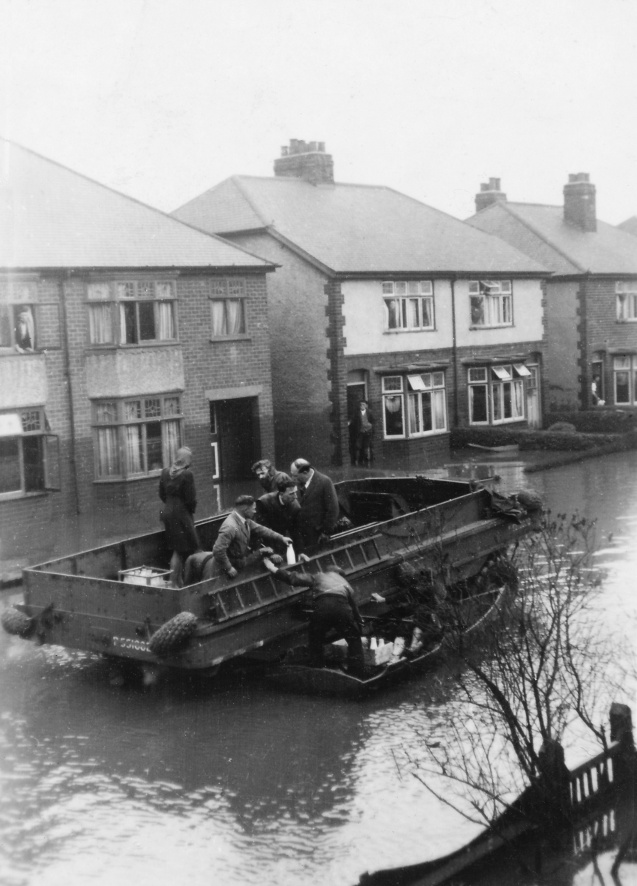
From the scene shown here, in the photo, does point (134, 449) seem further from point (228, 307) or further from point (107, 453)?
point (228, 307)

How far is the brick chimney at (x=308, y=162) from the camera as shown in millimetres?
34375

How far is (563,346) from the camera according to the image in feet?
131

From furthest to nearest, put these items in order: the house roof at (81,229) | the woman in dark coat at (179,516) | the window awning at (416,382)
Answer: the window awning at (416,382) < the house roof at (81,229) < the woman in dark coat at (179,516)

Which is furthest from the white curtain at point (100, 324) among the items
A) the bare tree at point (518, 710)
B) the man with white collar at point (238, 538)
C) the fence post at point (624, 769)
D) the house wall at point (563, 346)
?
the house wall at point (563, 346)

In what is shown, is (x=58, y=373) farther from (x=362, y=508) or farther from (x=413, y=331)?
(x=413, y=331)

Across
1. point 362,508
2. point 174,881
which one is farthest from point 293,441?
point 174,881

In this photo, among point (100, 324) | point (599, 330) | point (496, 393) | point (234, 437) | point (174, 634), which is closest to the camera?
point (174, 634)

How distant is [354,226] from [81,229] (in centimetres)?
1150

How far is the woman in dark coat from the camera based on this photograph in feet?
39.1

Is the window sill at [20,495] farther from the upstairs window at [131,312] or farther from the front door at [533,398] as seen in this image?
the front door at [533,398]

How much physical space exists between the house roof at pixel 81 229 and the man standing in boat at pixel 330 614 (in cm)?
1315

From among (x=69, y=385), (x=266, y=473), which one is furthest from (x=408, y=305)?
(x=266, y=473)

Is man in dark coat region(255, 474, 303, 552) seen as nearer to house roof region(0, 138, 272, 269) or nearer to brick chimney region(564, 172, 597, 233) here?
house roof region(0, 138, 272, 269)

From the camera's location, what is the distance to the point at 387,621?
38.7 feet
